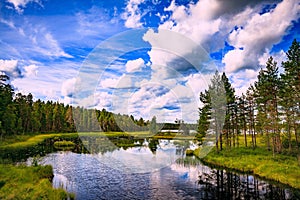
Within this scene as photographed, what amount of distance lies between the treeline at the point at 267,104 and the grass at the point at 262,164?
8.69 feet

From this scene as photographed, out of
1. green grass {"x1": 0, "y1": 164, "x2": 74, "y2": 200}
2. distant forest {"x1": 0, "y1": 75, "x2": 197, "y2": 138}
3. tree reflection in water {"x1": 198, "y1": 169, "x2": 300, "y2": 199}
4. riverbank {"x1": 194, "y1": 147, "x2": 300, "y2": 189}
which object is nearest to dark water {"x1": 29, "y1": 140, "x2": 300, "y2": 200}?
tree reflection in water {"x1": 198, "y1": 169, "x2": 300, "y2": 199}

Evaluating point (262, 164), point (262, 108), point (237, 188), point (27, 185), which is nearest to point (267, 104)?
point (262, 108)

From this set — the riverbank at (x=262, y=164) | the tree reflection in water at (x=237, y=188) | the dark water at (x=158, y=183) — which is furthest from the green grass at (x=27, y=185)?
the riverbank at (x=262, y=164)

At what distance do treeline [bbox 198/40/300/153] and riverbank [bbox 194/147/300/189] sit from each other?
2.72m

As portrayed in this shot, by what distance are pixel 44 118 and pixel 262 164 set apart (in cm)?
8966

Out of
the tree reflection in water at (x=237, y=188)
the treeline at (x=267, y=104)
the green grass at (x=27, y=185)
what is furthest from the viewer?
the treeline at (x=267, y=104)

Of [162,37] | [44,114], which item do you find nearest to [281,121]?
[162,37]

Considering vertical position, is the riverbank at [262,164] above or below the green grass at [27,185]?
above

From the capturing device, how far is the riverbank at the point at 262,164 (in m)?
29.7

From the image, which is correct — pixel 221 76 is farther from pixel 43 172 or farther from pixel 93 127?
pixel 93 127

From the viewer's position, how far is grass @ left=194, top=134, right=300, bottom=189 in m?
29.7

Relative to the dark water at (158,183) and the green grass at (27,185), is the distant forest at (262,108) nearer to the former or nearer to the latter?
the dark water at (158,183)

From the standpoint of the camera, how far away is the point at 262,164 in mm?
36656

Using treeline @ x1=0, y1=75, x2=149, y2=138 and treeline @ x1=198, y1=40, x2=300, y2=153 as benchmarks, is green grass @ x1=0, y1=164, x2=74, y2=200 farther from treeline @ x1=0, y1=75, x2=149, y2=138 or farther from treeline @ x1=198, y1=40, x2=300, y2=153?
treeline @ x1=198, y1=40, x2=300, y2=153
